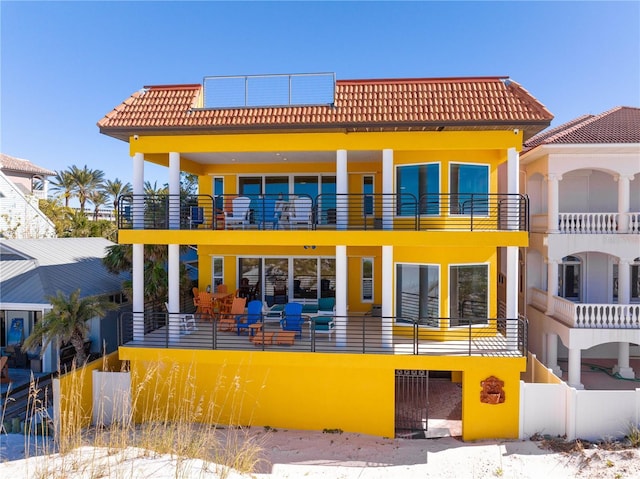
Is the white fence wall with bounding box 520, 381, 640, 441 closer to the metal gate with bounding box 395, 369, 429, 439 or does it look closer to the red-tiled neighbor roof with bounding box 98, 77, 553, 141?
the metal gate with bounding box 395, 369, 429, 439

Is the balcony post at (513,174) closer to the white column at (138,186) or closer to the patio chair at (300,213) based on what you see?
the patio chair at (300,213)

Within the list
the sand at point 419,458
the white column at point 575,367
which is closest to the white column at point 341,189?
the sand at point 419,458

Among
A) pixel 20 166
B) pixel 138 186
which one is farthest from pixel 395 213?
pixel 20 166

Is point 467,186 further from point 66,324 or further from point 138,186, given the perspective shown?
point 66,324

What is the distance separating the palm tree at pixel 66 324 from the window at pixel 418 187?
11137 millimetres

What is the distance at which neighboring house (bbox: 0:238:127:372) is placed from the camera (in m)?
16.3

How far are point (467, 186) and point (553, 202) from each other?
15.4 feet

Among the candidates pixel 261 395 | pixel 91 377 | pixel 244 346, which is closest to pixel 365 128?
pixel 244 346

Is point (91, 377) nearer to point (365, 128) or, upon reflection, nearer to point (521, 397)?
point (365, 128)

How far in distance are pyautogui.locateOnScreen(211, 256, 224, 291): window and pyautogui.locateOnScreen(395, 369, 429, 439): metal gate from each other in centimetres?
838

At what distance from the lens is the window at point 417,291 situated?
1338cm

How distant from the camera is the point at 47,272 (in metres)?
18.2

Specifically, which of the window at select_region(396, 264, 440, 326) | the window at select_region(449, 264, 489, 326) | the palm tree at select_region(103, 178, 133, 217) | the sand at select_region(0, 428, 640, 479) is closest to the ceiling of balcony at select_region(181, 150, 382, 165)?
the window at select_region(396, 264, 440, 326)

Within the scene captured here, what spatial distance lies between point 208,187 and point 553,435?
49.9 feet
